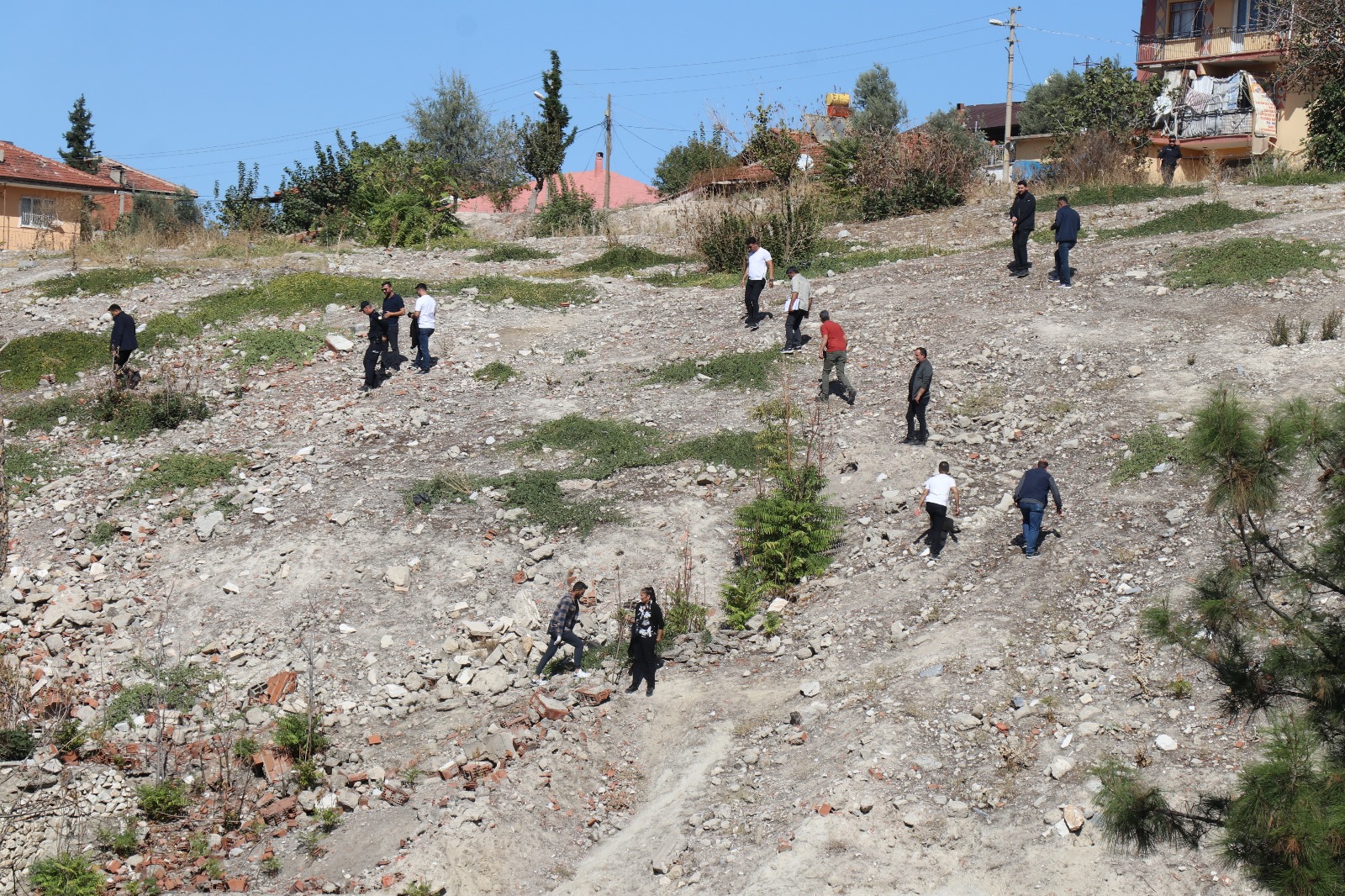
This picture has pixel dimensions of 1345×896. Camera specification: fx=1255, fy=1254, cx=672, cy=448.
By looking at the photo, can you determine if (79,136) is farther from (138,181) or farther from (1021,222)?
(1021,222)

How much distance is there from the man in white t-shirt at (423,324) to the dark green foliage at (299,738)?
7834 millimetres

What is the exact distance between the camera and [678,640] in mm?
11773

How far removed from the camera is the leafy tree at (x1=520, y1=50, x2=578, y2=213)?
34.4 metres

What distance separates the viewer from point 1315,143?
25.5 meters

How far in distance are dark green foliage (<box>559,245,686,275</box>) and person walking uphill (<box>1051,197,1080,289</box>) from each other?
302 inches

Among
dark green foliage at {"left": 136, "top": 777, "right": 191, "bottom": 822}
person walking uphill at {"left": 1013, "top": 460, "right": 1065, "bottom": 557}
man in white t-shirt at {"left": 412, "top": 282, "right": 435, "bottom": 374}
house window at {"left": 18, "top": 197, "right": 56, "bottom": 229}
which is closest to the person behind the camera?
dark green foliage at {"left": 136, "top": 777, "right": 191, "bottom": 822}

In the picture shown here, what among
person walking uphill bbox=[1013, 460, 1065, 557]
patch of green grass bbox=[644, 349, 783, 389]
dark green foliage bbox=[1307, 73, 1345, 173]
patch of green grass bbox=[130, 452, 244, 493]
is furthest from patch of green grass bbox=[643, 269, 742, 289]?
dark green foliage bbox=[1307, 73, 1345, 173]

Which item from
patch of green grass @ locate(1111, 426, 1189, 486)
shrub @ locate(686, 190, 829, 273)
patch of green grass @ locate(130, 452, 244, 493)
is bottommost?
patch of green grass @ locate(130, 452, 244, 493)

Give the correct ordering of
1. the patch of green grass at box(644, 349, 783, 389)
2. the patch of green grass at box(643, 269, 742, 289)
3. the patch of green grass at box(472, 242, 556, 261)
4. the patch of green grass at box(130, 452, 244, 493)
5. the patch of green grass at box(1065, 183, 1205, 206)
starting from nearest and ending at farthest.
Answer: the patch of green grass at box(130, 452, 244, 493) < the patch of green grass at box(644, 349, 783, 389) < the patch of green grass at box(643, 269, 742, 289) < the patch of green grass at box(1065, 183, 1205, 206) < the patch of green grass at box(472, 242, 556, 261)

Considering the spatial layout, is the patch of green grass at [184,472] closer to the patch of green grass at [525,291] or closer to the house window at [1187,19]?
the patch of green grass at [525,291]

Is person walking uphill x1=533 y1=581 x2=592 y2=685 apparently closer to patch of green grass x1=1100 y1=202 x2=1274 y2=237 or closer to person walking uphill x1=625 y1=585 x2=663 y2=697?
person walking uphill x1=625 y1=585 x2=663 y2=697

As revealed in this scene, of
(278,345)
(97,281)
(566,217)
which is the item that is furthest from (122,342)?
(566,217)

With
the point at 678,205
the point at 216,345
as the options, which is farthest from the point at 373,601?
the point at 678,205

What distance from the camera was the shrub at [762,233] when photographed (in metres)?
21.7
